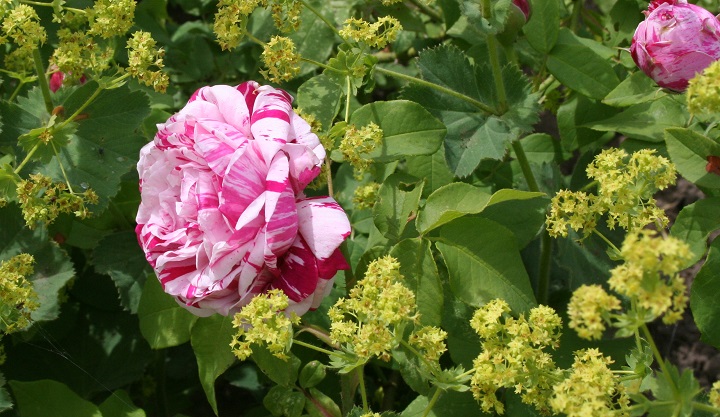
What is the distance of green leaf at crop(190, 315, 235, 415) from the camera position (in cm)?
143

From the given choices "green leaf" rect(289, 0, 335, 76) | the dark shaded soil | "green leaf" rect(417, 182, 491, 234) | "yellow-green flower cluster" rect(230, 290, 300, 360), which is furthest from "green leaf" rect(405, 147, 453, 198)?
the dark shaded soil

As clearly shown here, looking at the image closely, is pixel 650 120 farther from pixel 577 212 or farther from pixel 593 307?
pixel 593 307

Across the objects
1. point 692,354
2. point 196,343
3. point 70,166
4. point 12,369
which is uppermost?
point 70,166

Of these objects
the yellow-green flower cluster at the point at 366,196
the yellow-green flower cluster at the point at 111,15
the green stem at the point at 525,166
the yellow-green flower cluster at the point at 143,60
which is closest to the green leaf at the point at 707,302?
the green stem at the point at 525,166

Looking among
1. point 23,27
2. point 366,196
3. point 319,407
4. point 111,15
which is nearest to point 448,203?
point 366,196

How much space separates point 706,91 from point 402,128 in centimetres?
56

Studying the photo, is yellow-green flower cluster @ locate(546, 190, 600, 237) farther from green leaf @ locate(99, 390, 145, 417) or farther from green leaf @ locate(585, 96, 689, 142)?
green leaf @ locate(99, 390, 145, 417)

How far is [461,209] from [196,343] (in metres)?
0.54

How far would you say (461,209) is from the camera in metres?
1.33

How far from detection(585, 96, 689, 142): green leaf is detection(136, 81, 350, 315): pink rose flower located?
61cm

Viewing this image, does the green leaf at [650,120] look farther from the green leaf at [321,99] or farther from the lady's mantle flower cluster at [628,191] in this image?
the green leaf at [321,99]

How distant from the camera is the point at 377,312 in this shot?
111 centimetres

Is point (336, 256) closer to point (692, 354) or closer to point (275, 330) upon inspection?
point (275, 330)

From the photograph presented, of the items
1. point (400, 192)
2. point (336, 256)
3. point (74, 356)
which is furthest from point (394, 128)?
point (74, 356)
